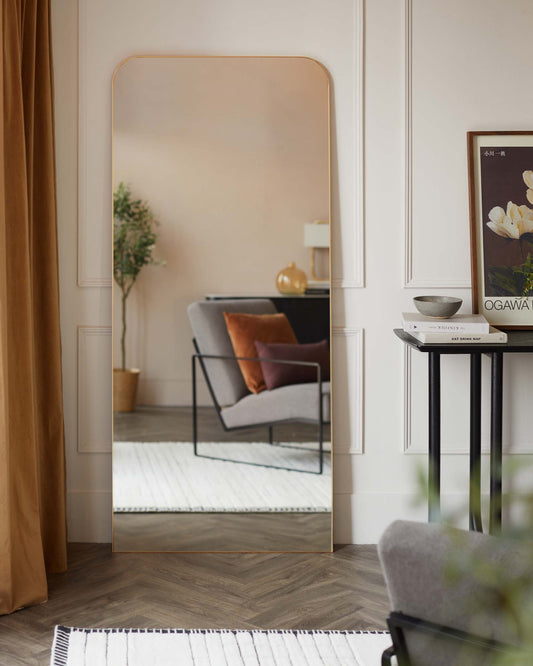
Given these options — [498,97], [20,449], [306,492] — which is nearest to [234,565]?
[306,492]

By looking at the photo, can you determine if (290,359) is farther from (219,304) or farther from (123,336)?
(123,336)

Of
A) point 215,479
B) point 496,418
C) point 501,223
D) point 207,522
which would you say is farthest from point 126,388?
point 501,223

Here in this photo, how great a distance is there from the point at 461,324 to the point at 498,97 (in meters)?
1.12

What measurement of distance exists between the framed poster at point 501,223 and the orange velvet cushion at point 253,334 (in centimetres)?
84

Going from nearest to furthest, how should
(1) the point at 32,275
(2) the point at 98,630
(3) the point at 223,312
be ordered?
(2) the point at 98,630 < (1) the point at 32,275 < (3) the point at 223,312

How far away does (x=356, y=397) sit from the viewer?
328cm

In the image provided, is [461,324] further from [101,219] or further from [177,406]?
[101,219]

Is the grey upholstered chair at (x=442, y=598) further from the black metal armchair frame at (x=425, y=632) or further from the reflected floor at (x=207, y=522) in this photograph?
the reflected floor at (x=207, y=522)

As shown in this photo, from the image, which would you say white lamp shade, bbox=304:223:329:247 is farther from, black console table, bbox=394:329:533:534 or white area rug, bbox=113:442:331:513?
white area rug, bbox=113:442:331:513

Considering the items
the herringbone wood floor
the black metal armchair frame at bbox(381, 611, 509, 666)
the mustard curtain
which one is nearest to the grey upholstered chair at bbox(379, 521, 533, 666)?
the black metal armchair frame at bbox(381, 611, 509, 666)

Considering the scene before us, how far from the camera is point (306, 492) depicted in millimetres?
3219

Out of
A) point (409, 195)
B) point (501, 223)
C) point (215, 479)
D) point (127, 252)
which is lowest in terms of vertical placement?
point (215, 479)

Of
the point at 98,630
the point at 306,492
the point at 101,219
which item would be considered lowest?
the point at 98,630

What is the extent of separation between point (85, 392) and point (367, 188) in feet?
5.07
